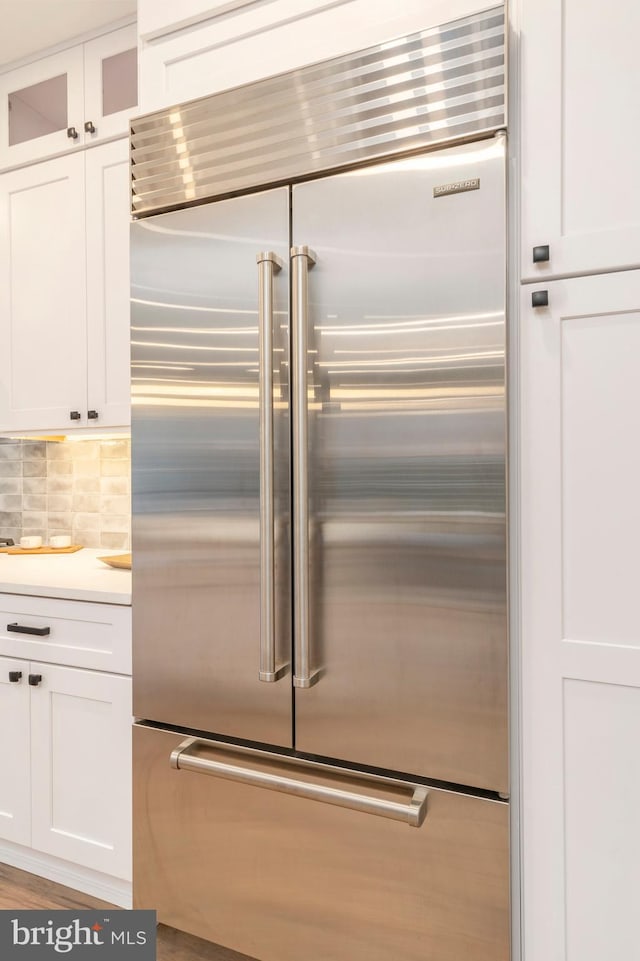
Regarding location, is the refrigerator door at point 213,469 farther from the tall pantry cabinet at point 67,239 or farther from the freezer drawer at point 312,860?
the tall pantry cabinet at point 67,239

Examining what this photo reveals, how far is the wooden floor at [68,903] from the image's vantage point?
60.4 inches

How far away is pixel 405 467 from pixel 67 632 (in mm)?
1132

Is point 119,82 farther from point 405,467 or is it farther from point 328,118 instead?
point 405,467

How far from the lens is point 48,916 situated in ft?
5.24

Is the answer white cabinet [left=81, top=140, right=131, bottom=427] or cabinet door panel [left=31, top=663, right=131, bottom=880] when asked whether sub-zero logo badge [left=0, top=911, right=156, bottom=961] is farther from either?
white cabinet [left=81, top=140, right=131, bottom=427]

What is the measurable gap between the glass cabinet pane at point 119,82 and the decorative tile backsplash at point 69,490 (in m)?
1.15

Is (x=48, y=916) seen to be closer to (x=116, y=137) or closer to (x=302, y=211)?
(x=302, y=211)

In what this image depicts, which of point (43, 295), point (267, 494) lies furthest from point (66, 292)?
point (267, 494)

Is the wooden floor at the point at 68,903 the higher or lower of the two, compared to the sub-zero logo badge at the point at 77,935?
lower

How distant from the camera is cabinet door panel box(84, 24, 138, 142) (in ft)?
6.27

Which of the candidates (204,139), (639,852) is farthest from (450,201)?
(639,852)

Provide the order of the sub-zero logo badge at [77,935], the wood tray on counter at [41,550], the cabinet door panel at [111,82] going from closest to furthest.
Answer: the sub-zero logo badge at [77,935] → the cabinet door panel at [111,82] → the wood tray on counter at [41,550]

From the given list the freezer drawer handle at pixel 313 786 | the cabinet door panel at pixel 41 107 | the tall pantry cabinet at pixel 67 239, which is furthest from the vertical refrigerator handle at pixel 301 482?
the cabinet door panel at pixel 41 107

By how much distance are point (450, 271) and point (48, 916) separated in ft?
6.21
